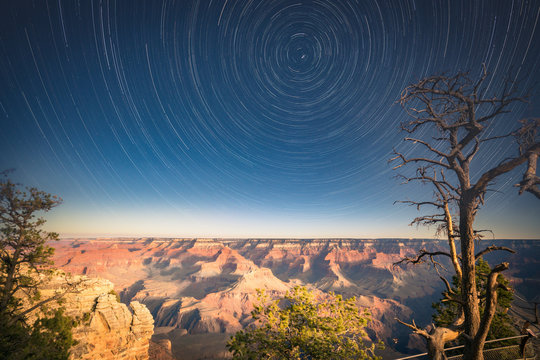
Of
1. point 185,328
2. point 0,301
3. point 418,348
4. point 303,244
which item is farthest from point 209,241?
point 0,301

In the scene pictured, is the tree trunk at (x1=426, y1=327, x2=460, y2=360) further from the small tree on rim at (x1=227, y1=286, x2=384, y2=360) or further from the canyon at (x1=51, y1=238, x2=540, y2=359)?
the canyon at (x1=51, y1=238, x2=540, y2=359)

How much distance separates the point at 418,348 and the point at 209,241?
486 ft

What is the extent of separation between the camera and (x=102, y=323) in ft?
84.4

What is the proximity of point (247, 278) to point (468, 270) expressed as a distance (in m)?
117

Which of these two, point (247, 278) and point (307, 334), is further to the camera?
point (247, 278)

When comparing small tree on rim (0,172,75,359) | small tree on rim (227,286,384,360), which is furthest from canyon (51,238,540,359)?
small tree on rim (227,286,384,360)

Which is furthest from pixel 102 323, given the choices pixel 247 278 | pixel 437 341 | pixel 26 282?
pixel 247 278

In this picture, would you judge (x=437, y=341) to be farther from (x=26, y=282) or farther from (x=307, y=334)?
Result: (x=26, y=282)

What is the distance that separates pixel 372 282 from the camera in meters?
131

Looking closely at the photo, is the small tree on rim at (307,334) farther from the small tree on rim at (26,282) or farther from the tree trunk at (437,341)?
the small tree on rim at (26,282)

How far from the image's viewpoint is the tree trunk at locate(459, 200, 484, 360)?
21.2 ft

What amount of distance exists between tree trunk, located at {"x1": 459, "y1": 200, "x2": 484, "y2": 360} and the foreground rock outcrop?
30.2 meters

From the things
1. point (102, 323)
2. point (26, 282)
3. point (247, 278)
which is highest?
point (26, 282)

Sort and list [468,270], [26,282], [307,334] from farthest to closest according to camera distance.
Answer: [26,282], [307,334], [468,270]
